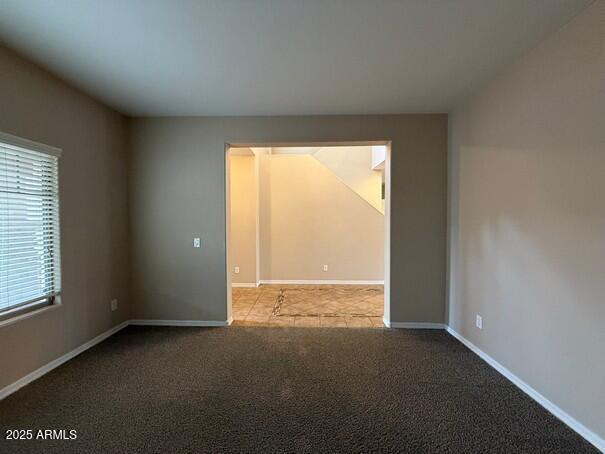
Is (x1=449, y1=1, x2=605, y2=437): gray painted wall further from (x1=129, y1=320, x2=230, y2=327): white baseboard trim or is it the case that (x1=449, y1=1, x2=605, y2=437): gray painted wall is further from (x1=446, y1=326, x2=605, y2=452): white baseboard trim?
(x1=129, y1=320, x2=230, y2=327): white baseboard trim

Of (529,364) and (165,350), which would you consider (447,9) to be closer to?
(529,364)

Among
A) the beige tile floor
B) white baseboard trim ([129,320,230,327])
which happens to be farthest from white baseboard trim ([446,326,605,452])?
white baseboard trim ([129,320,230,327])

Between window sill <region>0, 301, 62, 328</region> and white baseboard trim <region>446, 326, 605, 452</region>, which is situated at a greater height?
window sill <region>0, 301, 62, 328</region>

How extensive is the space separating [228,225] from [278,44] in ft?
7.43

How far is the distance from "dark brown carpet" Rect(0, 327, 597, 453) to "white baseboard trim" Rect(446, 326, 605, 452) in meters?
0.05

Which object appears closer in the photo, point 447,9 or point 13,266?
point 447,9

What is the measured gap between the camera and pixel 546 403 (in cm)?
205

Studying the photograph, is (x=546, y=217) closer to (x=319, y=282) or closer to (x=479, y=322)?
(x=479, y=322)

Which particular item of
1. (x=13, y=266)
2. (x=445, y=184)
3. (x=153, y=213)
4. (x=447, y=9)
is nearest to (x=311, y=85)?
(x=447, y=9)

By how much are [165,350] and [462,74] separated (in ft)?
13.4

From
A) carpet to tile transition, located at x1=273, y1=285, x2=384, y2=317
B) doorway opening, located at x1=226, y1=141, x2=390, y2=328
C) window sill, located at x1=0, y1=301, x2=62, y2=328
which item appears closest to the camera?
window sill, located at x1=0, y1=301, x2=62, y2=328

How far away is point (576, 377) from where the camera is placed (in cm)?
183

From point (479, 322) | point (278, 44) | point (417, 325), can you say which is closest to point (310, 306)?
point (417, 325)

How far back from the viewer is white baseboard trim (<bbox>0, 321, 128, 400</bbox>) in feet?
7.23
